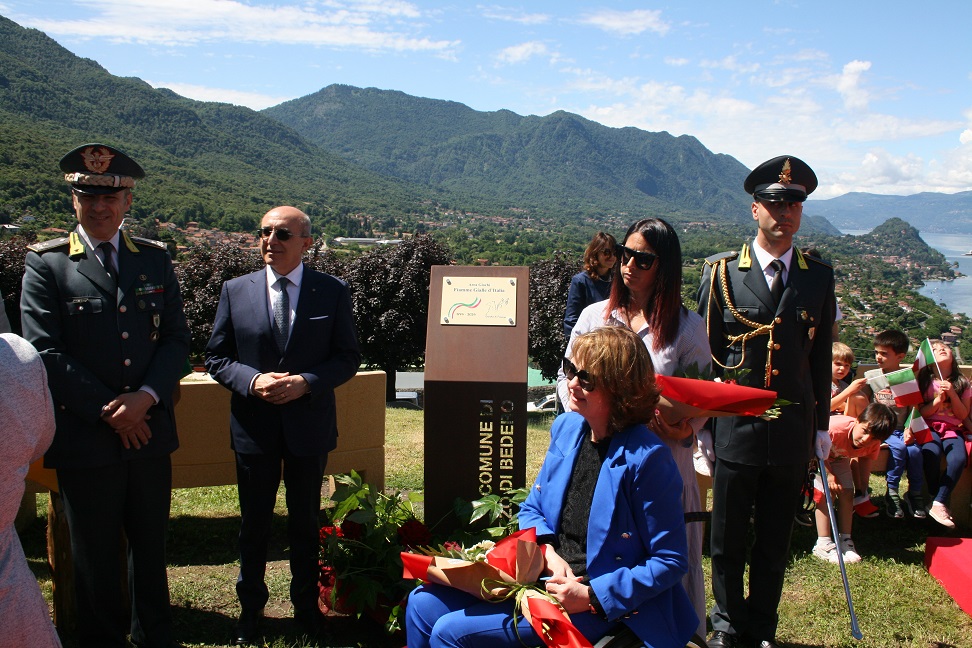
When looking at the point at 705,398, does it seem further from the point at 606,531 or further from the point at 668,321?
the point at 606,531

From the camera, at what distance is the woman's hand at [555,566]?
270 cm

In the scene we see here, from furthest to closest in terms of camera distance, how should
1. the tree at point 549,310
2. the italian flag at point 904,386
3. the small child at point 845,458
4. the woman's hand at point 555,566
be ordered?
the tree at point 549,310 → the italian flag at point 904,386 → the small child at point 845,458 → the woman's hand at point 555,566

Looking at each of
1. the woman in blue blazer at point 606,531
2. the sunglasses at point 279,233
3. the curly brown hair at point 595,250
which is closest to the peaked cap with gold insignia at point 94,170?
the sunglasses at point 279,233

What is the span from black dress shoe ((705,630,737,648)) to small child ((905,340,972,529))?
2763 mm

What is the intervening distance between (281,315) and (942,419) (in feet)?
16.9

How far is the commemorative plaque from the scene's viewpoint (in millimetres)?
4203

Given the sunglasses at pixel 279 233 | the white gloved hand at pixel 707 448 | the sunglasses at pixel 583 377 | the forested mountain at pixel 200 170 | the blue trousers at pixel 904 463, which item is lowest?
the blue trousers at pixel 904 463

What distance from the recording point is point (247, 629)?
377 centimetres

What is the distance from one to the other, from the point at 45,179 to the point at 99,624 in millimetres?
50046

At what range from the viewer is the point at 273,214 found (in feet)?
12.6

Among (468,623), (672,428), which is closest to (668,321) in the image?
(672,428)

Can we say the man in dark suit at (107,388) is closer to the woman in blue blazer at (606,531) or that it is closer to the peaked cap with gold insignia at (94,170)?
the peaked cap with gold insignia at (94,170)

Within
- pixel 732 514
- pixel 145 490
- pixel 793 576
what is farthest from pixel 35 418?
pixel 793 576

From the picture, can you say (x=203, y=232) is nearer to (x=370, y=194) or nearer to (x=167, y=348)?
(x=167, y=348)
